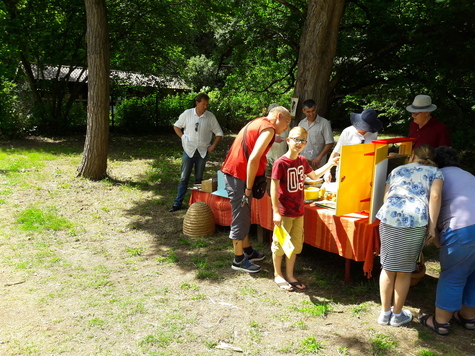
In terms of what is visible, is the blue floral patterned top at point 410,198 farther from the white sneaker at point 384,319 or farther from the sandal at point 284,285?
the sandal at point 284,285

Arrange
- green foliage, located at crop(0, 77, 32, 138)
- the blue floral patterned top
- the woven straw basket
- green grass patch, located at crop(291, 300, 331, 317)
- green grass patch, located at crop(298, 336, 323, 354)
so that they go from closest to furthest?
1. green grass patch, located at crop(298, 336, 323, 354)
2. the blue floral patterned top
3. green grass patch, located at crop(291, 300, 331, 317)
4. the woven straw basket
5. green foliage, located at crop(0, 77, 32, 138)

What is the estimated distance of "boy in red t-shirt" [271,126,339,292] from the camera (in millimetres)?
3912

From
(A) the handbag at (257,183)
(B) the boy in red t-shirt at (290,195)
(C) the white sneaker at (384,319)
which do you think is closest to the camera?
(C) the white sneaker at (384,319)

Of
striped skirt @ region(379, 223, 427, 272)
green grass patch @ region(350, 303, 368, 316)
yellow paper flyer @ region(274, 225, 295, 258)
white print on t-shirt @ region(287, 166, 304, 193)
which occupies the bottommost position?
green grass patch @ region(350, 303, 368, 316)

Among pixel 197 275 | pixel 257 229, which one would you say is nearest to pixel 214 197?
pixel 257 229

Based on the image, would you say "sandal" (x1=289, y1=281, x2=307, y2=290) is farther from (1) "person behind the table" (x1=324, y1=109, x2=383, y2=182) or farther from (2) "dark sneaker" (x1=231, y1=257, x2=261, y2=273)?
(1) "person behind the table" (x1=324, y1=109, x2=383, y2=182)

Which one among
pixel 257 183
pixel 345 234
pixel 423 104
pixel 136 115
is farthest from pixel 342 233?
pixel 136 115

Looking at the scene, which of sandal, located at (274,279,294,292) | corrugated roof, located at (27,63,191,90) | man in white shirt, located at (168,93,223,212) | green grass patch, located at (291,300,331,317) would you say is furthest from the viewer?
corrugated roof, located at (27,63,191,90)

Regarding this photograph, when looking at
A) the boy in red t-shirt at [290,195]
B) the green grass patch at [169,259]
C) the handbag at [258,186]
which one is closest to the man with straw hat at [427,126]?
the boy in red t-shirt at [290,195]

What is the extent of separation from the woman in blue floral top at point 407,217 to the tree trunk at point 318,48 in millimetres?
3567

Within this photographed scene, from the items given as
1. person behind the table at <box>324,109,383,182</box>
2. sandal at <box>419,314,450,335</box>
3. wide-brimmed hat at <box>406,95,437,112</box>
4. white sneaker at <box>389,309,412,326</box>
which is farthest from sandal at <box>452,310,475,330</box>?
wide-brimmed hat at <box>406,95,437,112</box>

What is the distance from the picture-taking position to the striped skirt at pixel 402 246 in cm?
332

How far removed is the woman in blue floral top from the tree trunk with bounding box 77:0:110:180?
6649 millimetres

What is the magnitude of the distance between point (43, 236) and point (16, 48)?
33.0 feet
